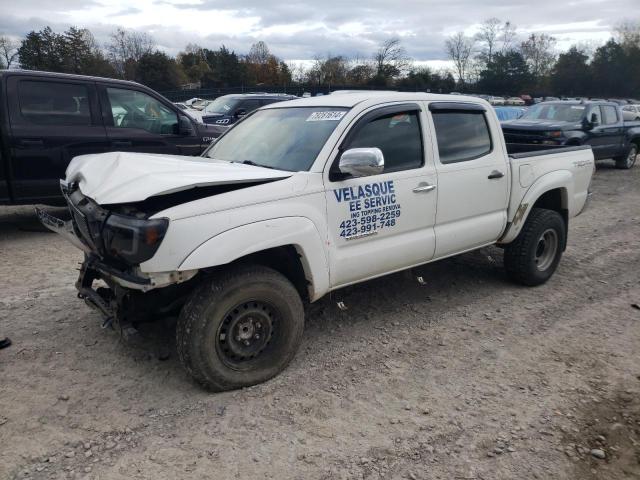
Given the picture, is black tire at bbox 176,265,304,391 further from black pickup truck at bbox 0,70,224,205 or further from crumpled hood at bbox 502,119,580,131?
crumpled hood at bbox 502,119,580,131

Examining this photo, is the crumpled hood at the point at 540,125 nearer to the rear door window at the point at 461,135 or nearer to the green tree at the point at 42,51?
the rear door window at the point at 461,135

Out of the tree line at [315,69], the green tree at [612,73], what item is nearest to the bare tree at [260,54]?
the tree line at [315,69]

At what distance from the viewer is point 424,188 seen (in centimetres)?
410

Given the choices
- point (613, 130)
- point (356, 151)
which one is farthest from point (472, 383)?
point (613, 130)

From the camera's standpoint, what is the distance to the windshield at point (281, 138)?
3.75 meters

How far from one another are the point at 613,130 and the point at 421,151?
451 inches

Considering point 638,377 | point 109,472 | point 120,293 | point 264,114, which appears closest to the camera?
point 109,472

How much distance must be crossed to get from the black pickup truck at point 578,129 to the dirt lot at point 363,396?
281 inches

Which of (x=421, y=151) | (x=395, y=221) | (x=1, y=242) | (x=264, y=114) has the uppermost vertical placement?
(x=264, y=114)

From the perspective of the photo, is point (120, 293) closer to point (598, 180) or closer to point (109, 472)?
point (109, 472)

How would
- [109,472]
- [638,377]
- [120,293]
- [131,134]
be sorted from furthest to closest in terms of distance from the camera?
[131,134], [638,377], [120,293], [109,472]

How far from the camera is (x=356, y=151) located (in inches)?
135

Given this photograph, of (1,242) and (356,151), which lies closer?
(356,151)

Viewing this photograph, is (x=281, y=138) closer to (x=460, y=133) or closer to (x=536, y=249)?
(x=460, y=133)
